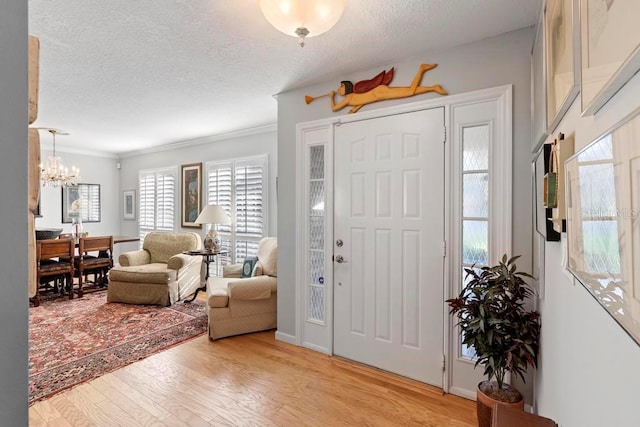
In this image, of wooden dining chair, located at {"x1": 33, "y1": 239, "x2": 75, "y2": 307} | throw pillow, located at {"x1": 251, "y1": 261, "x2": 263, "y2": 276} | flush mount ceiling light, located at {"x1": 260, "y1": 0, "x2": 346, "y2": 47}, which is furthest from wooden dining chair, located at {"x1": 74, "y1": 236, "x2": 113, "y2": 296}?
flush mount ceiling light, located at {"x1": 260, "y1": 0, "x2": 346, "y2": 47}

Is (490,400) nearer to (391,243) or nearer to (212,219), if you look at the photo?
(391,243)

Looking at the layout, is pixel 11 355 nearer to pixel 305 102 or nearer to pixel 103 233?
Result: pixel 305 102

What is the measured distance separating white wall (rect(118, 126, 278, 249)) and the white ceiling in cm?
100

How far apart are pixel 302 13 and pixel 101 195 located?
22.9 feet

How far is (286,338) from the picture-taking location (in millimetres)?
3379

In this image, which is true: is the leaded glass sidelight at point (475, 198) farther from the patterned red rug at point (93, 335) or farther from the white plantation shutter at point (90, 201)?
the white plantation shutter at point (90, 201)

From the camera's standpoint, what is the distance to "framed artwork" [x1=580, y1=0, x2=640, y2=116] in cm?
51

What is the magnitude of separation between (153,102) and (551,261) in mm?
3973

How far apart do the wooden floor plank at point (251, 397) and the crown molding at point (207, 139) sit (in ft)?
10.4

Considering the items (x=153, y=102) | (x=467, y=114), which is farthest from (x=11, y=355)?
(x=153, y=102)

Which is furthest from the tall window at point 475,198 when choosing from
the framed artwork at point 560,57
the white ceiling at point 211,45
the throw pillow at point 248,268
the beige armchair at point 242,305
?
the throw pillow at point 248,268

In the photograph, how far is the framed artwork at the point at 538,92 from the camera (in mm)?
1571

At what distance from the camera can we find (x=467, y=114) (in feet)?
7.82

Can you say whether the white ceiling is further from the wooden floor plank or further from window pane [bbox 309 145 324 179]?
the wooden floor plank
